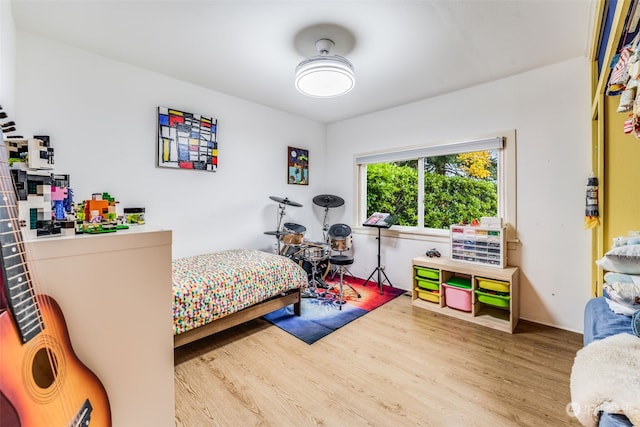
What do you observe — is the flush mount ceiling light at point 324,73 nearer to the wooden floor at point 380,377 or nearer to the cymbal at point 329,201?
the cymbal at point 329,201

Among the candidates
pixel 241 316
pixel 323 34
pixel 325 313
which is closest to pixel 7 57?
pixel 323 34

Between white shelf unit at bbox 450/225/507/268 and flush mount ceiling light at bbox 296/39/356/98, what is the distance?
196 centimetres

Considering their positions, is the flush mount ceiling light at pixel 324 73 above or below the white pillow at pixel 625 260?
above

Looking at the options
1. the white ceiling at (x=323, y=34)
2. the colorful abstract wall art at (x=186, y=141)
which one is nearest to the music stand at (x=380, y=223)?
the white ceiling at (x=323, y=34)

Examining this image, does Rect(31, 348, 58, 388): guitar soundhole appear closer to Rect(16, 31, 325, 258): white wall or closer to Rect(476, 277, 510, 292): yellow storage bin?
Rect(16, 31, 325, 258): white wall

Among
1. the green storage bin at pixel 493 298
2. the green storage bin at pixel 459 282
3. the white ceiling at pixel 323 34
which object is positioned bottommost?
the green storage bin at pixel 493 298

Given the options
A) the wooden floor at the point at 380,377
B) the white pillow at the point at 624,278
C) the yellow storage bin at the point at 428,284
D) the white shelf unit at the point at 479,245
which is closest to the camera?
the white pillow at the point at 624,278

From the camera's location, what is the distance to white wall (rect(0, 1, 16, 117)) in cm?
155

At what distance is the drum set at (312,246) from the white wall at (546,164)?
1317 millimetres

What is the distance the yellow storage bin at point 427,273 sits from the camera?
299 cm

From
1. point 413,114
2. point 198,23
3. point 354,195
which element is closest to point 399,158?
point 413,114

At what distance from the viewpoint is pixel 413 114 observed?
3.49 m

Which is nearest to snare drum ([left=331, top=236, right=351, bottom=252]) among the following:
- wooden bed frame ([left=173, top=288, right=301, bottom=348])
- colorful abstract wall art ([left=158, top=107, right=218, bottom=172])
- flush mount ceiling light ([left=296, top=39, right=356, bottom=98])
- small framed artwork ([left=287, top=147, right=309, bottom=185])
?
wooden bed frame ([left=173, top=288, right=301, bottom=348])

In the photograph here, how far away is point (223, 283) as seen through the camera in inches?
87.4
